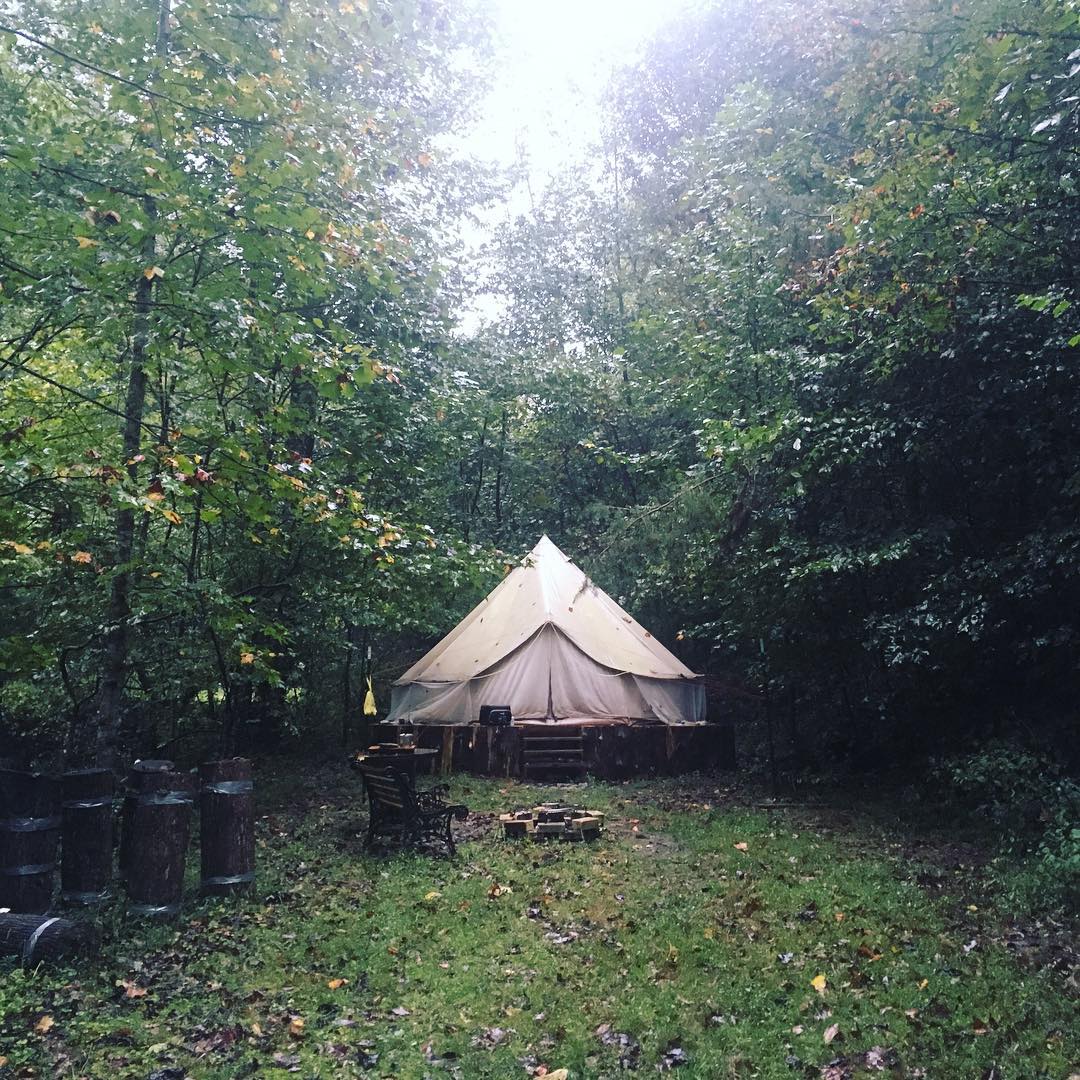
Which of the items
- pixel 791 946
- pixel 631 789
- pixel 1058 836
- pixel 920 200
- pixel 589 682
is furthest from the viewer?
pixel 589 682

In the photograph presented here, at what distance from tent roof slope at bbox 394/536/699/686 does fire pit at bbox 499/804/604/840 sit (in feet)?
18.5

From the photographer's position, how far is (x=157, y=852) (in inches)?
249

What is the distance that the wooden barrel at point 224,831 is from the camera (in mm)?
6855

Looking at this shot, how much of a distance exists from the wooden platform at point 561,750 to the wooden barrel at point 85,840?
765cm

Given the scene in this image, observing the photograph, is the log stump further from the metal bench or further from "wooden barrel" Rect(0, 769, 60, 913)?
the metal bench

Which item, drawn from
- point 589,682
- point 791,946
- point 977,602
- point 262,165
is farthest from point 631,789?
point 262,165

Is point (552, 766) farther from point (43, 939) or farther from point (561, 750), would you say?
point (43, 939)

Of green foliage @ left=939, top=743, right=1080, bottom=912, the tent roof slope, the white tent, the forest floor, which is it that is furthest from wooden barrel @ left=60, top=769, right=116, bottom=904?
the tent roof slope

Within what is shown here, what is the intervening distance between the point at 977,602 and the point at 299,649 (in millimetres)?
10615

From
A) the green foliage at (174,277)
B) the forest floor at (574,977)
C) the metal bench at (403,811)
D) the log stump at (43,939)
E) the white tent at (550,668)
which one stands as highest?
the green foliage at (174,277)

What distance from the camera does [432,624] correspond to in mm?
16516

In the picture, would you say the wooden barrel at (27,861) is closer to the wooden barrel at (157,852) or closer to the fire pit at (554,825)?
the wooden barrel at (157,852)

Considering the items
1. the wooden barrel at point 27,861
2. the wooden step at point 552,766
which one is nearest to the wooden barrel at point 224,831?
the wooden barrel at point 27,861

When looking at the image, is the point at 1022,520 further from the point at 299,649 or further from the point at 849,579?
the point at 299,649
